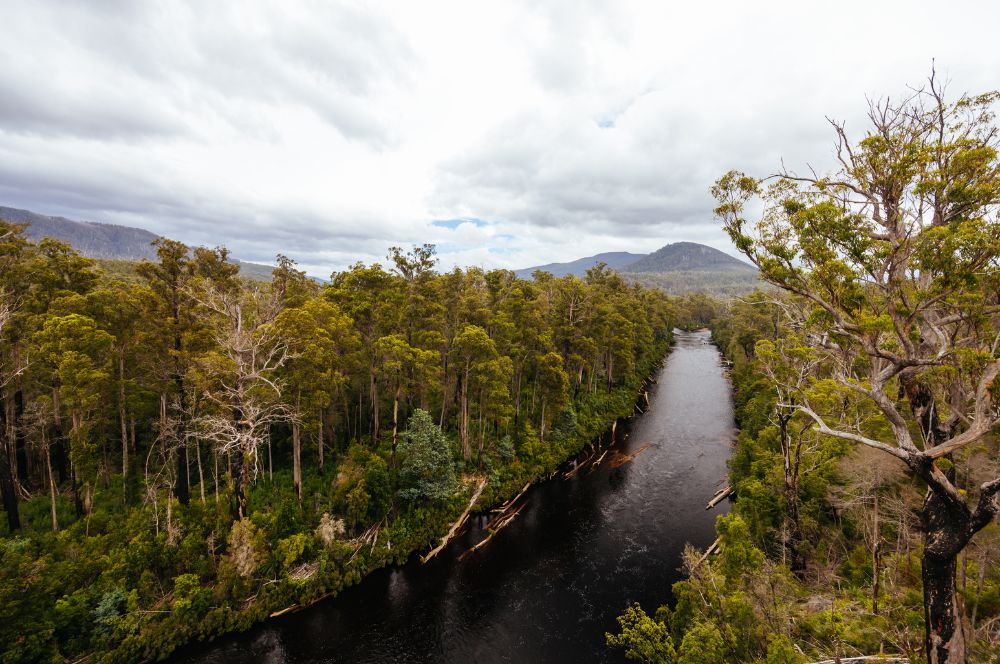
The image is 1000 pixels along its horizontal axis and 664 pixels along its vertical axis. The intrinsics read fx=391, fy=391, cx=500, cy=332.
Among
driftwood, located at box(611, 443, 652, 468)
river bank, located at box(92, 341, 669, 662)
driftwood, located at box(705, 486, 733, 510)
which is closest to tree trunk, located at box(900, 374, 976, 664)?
driftwood, located at box(705, 486, 733, 510)

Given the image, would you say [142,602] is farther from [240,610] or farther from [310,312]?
[310,312]

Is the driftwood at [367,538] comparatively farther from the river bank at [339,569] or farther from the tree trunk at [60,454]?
the tree trunk at [60,454]

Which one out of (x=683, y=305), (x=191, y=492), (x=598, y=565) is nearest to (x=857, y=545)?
(x=598, y=565)

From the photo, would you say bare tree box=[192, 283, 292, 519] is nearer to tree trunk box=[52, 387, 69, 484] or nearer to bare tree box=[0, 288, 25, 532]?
bare tree box=[0, 288, 25, 532]

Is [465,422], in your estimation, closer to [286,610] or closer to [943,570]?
[286,610]

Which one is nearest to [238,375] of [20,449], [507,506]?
[20,449]
